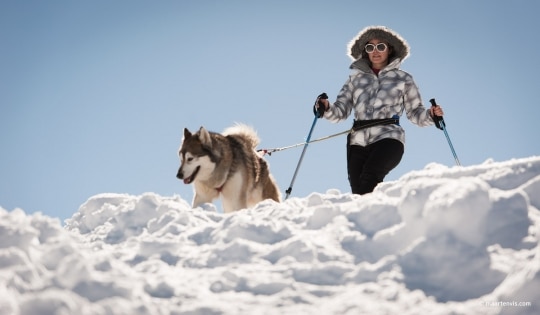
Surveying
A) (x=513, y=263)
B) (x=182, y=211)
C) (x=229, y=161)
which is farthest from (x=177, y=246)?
(x=229, y=161)

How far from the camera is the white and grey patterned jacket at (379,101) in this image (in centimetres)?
757

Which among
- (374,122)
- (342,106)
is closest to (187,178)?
(342,106)

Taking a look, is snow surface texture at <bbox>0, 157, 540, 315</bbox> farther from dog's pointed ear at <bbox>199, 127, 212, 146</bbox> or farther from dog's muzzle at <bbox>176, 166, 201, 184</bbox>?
dog's pointed ear at <bbox>199, 127, 212, 146</bbox>

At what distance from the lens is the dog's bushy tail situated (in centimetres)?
879

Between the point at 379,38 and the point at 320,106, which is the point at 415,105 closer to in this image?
the point at 379,38

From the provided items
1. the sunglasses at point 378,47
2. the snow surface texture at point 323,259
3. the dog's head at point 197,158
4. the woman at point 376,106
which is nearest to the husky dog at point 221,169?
the dog's head at point 197,158

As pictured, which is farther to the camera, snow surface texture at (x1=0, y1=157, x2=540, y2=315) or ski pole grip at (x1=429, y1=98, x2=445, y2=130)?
ski pole grip at (x1=429, y1=98, x2=445, y2=130)

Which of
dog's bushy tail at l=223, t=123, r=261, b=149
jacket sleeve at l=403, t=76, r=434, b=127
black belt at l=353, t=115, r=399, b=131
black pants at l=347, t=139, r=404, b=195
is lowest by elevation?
black pants at l=347, t=139, r=404, b=195

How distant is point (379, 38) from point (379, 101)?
3.38ft

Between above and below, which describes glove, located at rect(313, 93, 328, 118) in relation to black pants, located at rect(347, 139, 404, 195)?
above

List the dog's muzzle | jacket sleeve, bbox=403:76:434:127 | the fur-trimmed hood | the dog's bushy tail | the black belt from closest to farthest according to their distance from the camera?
the black belt < jacket sleeve, bbox=403:76:434:127 < the dog's muzzle < the fur-trimmed hood < the dog's bushy tail

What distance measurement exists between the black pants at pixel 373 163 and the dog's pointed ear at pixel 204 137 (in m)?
2.00

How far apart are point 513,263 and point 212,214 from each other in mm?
2570

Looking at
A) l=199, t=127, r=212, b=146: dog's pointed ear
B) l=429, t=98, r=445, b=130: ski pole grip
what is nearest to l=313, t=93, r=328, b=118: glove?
l=429, t=98, r=445, b=130: ski pole grip
